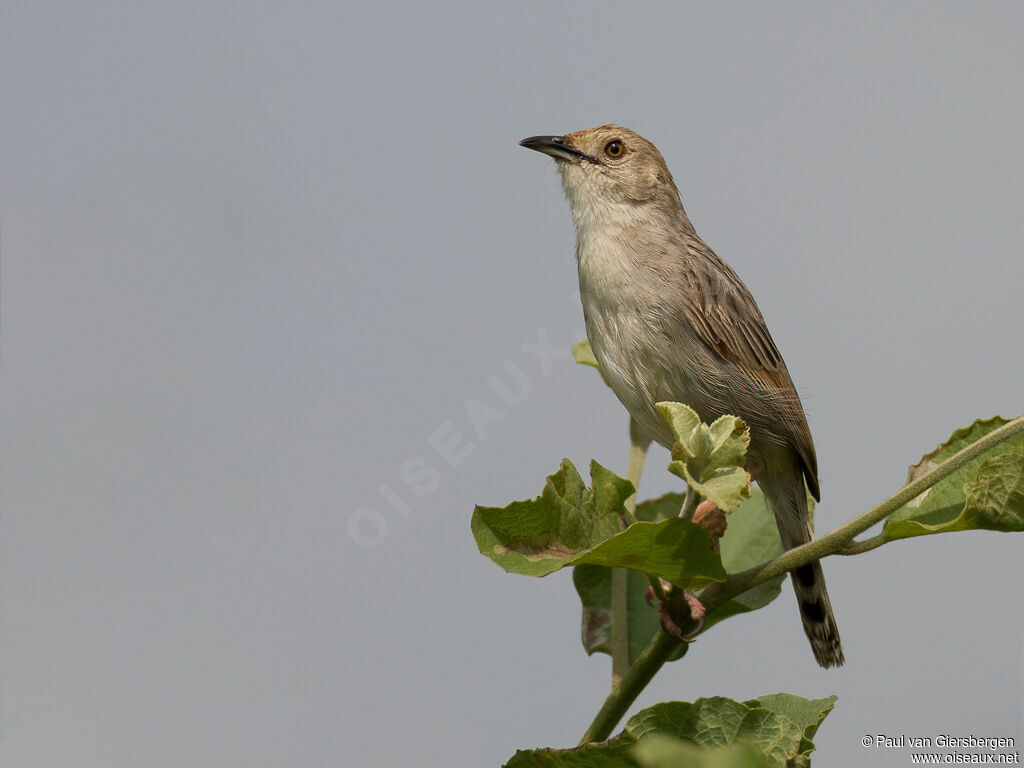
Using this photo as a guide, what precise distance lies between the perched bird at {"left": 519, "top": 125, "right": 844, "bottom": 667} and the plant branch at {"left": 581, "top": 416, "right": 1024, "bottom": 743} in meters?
1.17

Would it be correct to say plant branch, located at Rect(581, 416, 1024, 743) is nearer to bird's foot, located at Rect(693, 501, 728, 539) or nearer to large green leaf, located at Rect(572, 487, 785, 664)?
large green leaf, located at Rect(572, 487, 785, 664)

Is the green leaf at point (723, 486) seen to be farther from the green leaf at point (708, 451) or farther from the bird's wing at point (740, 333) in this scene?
the bird's wing at point (740, 333)

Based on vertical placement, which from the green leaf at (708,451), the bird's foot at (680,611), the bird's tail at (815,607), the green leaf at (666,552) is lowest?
the bird's tail at (815,607)

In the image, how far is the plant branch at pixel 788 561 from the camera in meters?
2.35

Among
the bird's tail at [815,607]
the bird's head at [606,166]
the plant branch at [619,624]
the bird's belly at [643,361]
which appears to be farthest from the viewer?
the bird's head at [606,166]

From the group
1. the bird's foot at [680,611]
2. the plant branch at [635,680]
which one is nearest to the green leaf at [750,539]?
the bird's foot at [680,611]

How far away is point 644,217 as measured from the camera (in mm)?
4730

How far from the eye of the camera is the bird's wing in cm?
425

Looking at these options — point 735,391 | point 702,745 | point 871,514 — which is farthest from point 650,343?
point 702,745

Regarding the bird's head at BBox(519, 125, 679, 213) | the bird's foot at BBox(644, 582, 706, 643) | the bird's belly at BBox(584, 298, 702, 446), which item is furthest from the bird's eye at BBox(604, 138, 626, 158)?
the bird's foot at BBox(644, 582, 706, 643)

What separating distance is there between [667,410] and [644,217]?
99.6 inches

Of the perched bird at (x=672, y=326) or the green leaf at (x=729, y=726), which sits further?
the perched bird at (x=672, y=326)

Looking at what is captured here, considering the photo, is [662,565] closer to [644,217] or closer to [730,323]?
[730,323]

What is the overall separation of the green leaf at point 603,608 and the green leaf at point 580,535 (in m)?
0.83
